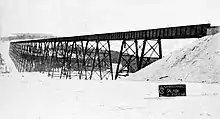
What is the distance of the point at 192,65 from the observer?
17328 mm

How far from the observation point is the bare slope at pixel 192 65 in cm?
1603

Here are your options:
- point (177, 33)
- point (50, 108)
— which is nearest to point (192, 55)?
point (177, 33)

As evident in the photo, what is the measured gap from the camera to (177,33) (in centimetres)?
2116

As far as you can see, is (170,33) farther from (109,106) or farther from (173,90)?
(109,106)

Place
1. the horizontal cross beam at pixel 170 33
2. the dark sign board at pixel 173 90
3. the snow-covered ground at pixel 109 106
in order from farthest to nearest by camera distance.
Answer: the horizontal cross beam at pixel 170 33 < the dark sign board at pixel 173 90 < the snow-covered ground at pixel 109 106

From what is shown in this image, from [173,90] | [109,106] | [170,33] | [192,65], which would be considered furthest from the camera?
[170,33]

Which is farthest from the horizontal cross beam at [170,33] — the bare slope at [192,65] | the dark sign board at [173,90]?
the dark sign board at [173,90]

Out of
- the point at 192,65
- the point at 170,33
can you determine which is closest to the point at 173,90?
the point at 192,65

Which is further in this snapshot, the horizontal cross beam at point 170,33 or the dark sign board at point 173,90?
the horizontal cross beam at point 170,33

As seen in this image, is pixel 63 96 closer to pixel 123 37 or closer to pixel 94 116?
pixel 94 116

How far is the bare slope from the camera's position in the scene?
16.0m

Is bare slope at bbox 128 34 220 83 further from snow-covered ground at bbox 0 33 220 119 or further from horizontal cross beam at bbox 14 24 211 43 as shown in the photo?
snow-covered ground at bbox 0 33 220 119

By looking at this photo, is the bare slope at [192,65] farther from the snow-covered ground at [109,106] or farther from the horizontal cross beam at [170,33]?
the snow-covered ground at [109,106]

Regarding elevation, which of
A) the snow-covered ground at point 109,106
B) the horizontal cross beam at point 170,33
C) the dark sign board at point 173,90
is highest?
the horizontal cross beam at point 170,33
